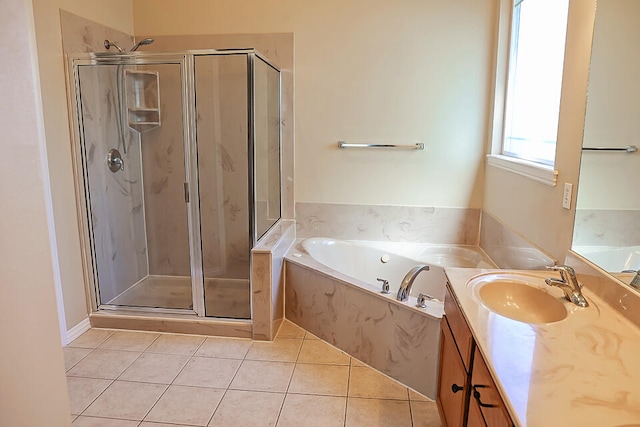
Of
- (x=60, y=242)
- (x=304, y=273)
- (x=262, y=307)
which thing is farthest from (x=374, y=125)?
(x=60, y=242)

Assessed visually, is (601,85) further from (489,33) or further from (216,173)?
(216,173)

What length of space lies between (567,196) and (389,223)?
162 cm

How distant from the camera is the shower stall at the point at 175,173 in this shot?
2.90 metres

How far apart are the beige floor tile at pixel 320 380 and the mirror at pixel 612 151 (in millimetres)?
1336

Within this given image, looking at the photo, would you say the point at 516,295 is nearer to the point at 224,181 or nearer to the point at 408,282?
the point at 408,282

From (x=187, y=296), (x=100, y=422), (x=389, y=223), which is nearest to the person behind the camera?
(x=100, y=422)

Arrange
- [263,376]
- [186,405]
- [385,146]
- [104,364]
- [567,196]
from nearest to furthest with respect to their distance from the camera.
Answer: [567,196] → [186,405] → [263,376] → [104,364] → [385,146]

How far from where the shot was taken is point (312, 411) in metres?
2.12

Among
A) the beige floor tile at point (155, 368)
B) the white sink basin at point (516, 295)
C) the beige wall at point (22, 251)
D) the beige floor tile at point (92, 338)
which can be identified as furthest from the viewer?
the beige floor tile at point (92, 338)

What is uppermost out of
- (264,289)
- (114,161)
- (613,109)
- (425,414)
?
(613,109)

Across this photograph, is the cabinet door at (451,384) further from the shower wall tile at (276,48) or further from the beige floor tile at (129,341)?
the shower wall tile at (276,48)

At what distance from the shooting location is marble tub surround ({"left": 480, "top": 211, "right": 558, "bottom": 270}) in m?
2.15

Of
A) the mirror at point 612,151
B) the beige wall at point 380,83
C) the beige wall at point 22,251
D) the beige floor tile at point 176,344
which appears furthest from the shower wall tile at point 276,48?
the beige wall at point 22,251

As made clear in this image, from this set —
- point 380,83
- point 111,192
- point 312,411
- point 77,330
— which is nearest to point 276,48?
point 380,83
